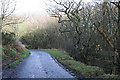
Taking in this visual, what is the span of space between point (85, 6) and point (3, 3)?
9.43 meters

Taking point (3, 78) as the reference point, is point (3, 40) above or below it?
above

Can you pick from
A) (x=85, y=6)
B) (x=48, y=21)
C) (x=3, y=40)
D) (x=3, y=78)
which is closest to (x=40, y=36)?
(x=48, y=21)

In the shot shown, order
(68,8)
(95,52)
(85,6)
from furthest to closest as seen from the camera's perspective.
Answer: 1. (95,52)
2. (85,6)
3. (68,8)

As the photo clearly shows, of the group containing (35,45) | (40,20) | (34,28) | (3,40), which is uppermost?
(40,20)

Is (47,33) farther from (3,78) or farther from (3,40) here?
(3,78)

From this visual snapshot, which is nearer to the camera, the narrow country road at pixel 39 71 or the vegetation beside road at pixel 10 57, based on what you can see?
the narrow country road at pixel 39 71

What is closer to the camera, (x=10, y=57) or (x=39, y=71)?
(x=39, y=71)

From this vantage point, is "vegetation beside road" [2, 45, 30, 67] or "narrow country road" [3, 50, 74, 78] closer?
"narrow country road" [3, 50, 74, 78]

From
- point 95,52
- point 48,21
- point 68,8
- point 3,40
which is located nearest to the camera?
point 68,8

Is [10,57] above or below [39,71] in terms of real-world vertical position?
below

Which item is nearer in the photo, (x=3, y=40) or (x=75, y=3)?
(x=75, y=3)

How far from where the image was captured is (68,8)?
13328 mm

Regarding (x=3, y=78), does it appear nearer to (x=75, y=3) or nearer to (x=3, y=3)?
(x=3, y=3)

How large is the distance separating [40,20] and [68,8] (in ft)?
114
